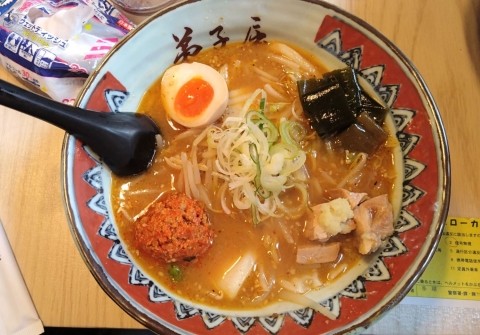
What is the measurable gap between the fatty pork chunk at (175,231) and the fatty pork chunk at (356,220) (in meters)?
0.37

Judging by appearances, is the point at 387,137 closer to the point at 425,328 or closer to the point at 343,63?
the point at 343,63

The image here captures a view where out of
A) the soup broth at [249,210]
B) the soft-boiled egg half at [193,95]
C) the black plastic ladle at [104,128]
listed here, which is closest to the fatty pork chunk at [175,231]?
the soup broth at [249,210]

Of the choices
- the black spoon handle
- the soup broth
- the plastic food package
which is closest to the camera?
the black spoon handle

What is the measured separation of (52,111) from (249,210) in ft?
2.32

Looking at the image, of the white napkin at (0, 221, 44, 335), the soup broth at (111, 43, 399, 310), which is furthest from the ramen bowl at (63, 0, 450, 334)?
the white napkin at (0, 221, 44, 335)

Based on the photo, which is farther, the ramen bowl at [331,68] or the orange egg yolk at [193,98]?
the orange egg yolk at [193,98]

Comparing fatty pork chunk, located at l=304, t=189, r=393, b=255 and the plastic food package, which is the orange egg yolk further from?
fatty pork chunk, located at l=304, t=189, r=393, b=255

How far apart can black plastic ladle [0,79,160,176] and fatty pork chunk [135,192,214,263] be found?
0.61 feet

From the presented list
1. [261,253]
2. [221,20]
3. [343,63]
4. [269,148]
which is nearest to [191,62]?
[221,20]

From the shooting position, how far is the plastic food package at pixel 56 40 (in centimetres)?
165

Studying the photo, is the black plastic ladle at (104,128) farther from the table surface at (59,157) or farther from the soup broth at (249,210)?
the table surface at (59,157)

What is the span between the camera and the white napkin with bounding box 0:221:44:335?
156cm

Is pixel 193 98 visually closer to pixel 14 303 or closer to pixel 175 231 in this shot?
pixel 175 231

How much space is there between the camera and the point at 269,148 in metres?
1.55
